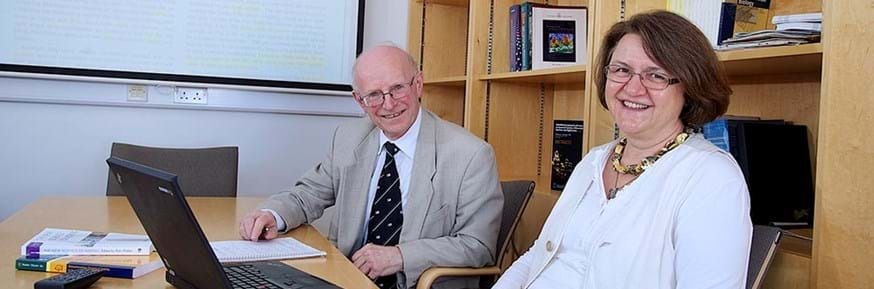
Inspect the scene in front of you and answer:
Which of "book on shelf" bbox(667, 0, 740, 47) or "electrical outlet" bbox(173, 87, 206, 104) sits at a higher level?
"book on shelf" bbox(667, 0, 740, 47)

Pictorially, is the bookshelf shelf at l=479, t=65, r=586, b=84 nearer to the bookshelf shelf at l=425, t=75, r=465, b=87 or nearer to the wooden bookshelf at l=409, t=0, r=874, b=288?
the wooden bookshelf at l=409, t=0, r=874, b=288

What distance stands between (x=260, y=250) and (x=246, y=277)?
275 mm

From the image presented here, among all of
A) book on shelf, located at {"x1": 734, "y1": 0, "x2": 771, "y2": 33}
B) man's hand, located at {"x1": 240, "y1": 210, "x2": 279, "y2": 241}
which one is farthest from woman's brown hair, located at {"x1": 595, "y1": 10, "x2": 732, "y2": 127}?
man's hand, located at {"x1": 240, "y1": 210, "x2": 279, "y2": 241}

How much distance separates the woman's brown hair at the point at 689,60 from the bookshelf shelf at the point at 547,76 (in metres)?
0.70

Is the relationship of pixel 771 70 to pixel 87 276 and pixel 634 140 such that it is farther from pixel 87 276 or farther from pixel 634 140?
pixel 87 276

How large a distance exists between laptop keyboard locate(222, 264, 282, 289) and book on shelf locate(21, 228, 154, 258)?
0.23 m

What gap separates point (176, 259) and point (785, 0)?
1572 millimetres

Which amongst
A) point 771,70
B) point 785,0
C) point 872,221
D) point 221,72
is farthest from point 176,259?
point 221,72

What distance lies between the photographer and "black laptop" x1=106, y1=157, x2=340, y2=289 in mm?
1061

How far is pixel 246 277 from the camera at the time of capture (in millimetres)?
1318

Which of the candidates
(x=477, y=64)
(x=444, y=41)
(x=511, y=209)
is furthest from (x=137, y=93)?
(x=511, y=209)

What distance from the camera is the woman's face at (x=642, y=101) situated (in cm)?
140

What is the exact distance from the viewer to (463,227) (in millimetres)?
1871

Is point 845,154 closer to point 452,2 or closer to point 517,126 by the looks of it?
point 517,126
